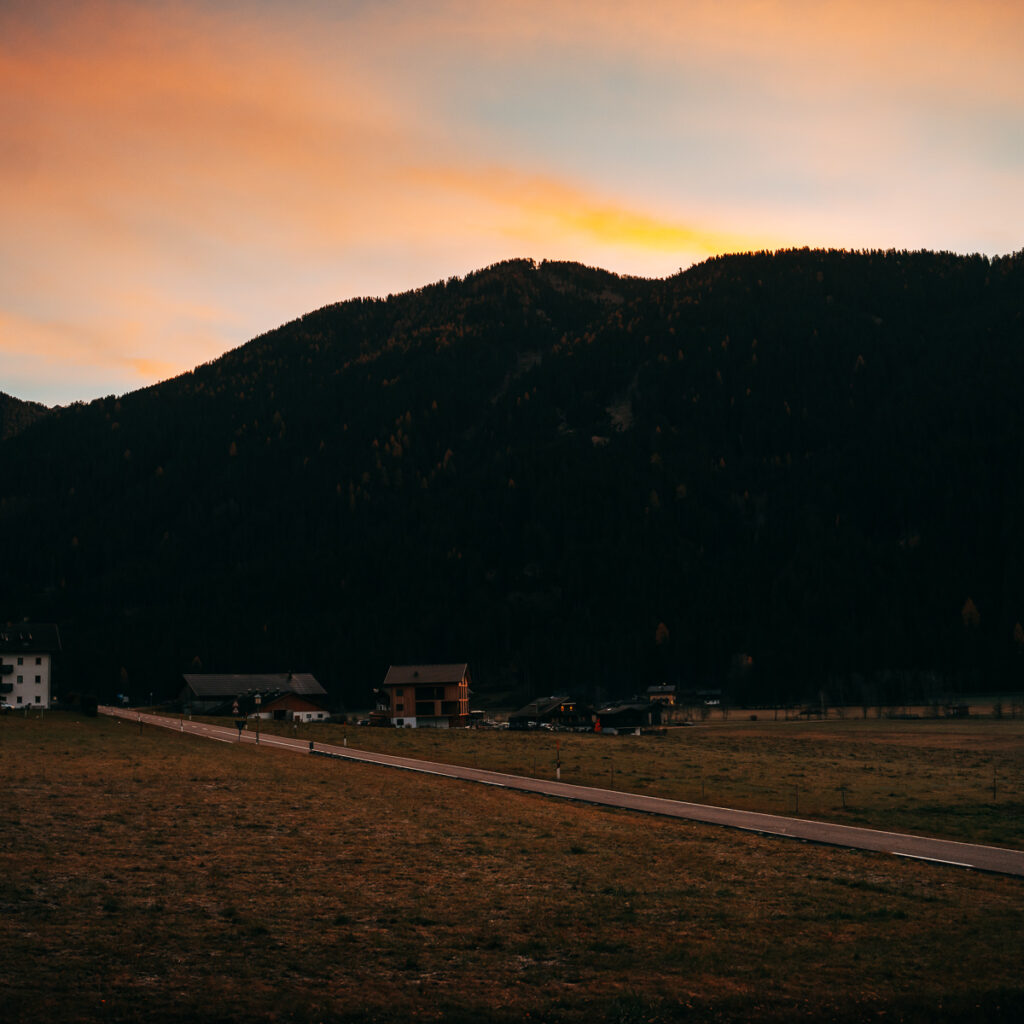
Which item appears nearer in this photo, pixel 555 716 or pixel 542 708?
pixel 555 716

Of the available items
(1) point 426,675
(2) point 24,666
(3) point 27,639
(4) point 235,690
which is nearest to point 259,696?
Answer: (4) point 235,690

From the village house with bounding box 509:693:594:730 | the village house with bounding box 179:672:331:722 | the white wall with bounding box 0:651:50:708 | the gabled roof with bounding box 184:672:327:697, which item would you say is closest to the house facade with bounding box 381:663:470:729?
the village house with bounding box 509:693:594:730

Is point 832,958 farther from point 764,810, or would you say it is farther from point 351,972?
point 764,810

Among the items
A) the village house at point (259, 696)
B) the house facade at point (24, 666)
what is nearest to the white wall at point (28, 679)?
the house facade at point (24, 666)

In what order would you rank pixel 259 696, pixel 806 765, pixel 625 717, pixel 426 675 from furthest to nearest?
pixel 259 696 → pixel 426 675 → pixel 625 717 → pixel 806 765

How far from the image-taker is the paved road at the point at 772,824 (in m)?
33.8

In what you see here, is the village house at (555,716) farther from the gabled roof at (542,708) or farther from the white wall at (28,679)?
the white wall at (28,679)

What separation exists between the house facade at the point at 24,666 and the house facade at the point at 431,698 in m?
49.7

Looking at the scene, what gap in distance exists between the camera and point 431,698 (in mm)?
150500

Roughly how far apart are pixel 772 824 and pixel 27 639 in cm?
12419

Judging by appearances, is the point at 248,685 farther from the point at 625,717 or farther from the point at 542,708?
the point at 625,717

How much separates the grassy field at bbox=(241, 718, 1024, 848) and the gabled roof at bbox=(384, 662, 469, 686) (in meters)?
36.5

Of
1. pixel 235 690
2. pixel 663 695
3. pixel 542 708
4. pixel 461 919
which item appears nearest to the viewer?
pixel 461 919

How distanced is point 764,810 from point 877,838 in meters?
8.68
